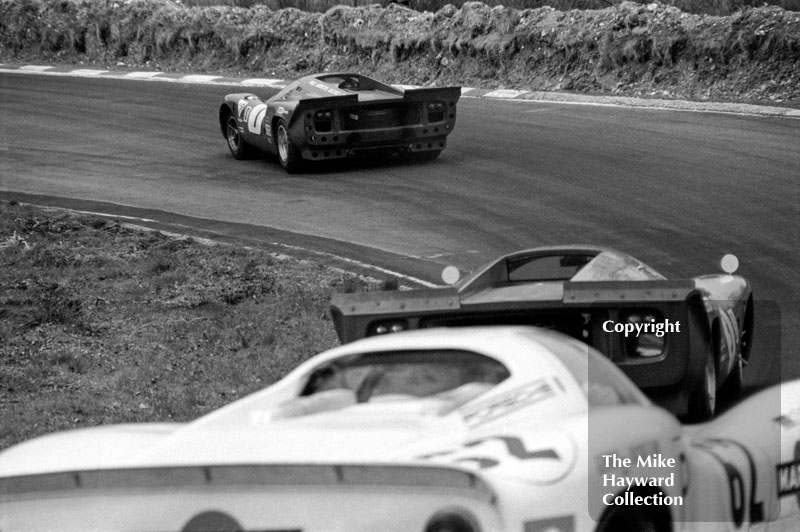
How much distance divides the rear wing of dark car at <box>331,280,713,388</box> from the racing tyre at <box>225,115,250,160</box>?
10426mm

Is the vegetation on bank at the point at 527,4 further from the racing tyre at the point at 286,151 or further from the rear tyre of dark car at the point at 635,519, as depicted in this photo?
the rear tyre of dark car at the point at 635,519

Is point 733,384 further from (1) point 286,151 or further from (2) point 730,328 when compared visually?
(1) point 286,151

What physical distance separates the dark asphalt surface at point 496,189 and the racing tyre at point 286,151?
16 centimetres

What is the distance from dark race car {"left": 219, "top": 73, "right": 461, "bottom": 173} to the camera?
1372 centimetres

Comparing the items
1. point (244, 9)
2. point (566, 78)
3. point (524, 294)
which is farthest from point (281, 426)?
point (244, 9)

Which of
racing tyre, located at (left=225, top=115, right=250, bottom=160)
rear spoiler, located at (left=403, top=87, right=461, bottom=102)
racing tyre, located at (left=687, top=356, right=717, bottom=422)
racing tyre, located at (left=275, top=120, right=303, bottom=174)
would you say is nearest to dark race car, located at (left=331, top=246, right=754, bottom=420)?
racing tyre, located at (left=687, top=356, right=717, bottom=422)

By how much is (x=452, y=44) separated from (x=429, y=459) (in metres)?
19.2

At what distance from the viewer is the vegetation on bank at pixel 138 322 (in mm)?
6848

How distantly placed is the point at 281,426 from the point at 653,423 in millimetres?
1088

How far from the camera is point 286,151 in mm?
14398

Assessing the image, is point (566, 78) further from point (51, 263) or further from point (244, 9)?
point (51, 263)

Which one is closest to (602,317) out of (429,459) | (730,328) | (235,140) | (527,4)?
(730,328)

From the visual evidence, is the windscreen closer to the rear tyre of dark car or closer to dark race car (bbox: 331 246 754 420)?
the rear tyre of dark car

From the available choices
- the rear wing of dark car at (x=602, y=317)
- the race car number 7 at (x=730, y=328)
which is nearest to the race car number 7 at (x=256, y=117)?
the race car number 7 at (x=730, y=328)
